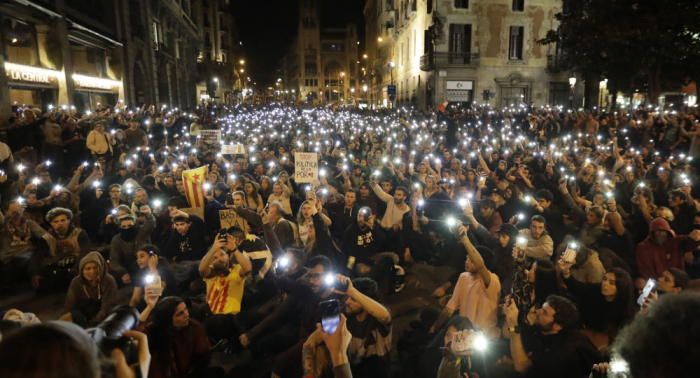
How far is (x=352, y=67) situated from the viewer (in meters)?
115

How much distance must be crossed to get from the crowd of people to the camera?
7 centimetres

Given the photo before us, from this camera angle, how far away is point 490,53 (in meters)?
39.0

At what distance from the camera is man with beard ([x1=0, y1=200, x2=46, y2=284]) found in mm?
6578

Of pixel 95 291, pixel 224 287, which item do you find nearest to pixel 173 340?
pixel 224 287

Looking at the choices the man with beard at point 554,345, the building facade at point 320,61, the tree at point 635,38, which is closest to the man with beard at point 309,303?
the man with beard at point 554,345

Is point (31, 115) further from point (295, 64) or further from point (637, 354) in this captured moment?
point (295, 64)

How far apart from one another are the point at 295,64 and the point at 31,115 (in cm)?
12054

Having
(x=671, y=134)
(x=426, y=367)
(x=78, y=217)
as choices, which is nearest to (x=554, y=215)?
(x=426, y=367)

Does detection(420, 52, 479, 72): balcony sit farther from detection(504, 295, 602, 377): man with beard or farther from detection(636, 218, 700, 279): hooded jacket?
detection(504, 295, 602, 377): man with beard

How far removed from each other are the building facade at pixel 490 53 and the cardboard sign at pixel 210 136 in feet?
89.8

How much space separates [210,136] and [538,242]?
1159cm

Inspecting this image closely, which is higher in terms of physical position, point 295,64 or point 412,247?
point 295,64

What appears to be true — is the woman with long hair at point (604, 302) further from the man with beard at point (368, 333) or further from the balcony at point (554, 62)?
the balcony at point (554, 62)

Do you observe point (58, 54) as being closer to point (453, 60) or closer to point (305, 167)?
point (305, 167)
